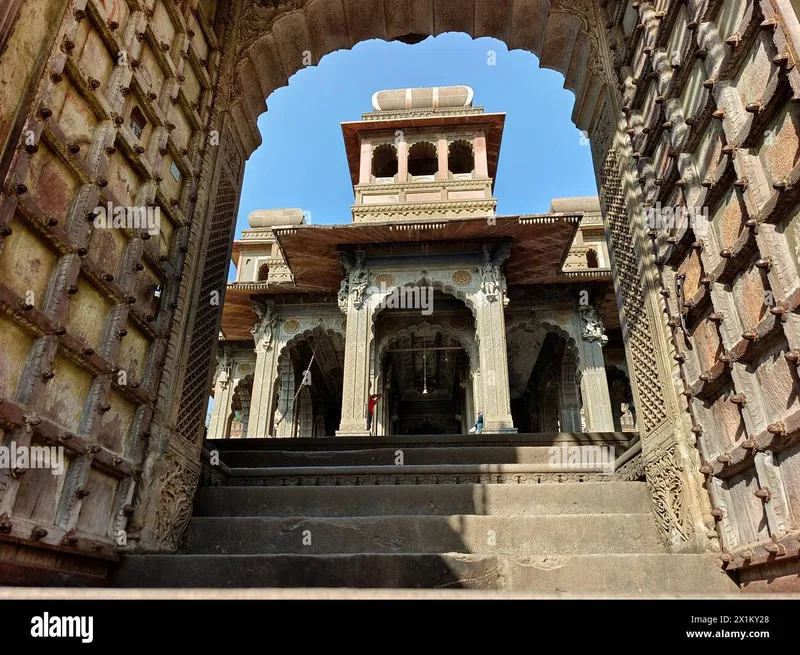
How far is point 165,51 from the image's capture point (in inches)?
155

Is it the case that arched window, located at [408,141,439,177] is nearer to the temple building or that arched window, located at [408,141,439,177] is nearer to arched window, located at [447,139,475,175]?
the temple building

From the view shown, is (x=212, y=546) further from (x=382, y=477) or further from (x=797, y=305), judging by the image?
(x=797, y=305)

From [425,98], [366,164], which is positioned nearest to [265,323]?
[366,164]

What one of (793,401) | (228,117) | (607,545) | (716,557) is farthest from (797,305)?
(228,117)

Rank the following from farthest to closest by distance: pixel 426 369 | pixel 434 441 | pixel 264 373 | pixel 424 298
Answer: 1. pixel 426 369
2. pixel 264 373
3. pixel 424 298
4. pixel 434 441

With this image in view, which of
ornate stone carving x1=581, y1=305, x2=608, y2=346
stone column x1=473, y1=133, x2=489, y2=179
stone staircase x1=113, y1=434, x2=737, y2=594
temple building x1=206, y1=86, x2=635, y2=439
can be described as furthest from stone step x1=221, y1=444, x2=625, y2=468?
stone column x1=473, y1=133, x2=489, y2=179

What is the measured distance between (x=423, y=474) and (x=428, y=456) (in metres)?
0.47

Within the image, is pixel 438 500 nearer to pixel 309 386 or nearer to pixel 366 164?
pixel 366 164

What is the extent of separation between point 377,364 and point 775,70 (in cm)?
1081

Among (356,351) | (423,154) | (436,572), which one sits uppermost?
(423,154)

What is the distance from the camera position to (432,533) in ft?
11.3

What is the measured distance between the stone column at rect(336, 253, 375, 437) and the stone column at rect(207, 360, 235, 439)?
6.54m

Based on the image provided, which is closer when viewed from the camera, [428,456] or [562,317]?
[428,456]

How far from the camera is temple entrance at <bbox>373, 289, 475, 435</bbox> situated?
13.7m
